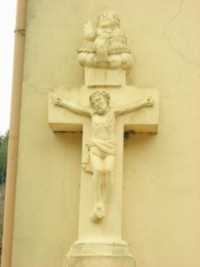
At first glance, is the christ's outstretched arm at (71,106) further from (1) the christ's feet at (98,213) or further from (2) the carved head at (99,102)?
(1) the christ's feet at (98,213)

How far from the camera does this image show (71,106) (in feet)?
21.3

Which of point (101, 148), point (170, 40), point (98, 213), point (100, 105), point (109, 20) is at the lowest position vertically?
point (98, 213)

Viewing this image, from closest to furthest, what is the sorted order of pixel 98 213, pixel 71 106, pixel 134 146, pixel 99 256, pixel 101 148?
1. pixel 99 256
2. pixel 98 213
3. pixel 101 148
4. pixel 71 106
5. pixel 134 146

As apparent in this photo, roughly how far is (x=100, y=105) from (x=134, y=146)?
1.85 feet

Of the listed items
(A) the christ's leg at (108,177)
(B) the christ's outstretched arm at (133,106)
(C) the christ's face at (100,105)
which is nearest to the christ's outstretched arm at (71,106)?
(C) the christ's face at (100,105)

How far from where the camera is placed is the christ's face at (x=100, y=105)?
20.8 ft

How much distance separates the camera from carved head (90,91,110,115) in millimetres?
6348

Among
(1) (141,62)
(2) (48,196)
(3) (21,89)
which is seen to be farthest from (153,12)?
(2) (48,196)

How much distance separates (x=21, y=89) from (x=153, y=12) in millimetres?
1522

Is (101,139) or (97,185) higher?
(101,139)

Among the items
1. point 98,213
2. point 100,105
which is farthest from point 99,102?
point 98,213

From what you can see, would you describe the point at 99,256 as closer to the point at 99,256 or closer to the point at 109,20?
the point at 99,256

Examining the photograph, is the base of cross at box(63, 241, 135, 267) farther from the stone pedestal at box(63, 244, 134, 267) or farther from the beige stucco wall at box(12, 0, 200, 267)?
the beige stucco wall at box(12, 0, 200, 267)

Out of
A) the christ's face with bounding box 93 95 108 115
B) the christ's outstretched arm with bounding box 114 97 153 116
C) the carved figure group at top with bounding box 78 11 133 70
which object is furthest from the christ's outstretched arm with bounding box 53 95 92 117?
the carved figure group at top with bounding box 78 11 133 70
